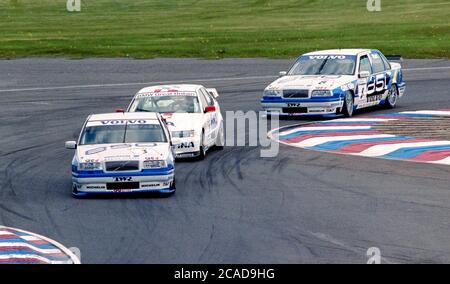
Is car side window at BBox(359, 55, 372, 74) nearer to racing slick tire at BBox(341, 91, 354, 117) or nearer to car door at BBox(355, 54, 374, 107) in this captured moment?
car door at BBox(355, 54, 374, 107)

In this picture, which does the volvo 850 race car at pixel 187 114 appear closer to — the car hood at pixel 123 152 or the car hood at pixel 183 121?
the car hood at pixel 183 121

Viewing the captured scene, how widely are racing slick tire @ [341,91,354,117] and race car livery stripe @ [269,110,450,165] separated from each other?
36 centimetres

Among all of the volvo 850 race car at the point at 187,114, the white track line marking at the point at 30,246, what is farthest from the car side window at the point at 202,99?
the white track line marking at the point at 30,246

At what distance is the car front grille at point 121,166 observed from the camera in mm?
19266

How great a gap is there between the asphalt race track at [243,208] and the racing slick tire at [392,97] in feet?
13.7

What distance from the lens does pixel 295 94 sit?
1133 inches

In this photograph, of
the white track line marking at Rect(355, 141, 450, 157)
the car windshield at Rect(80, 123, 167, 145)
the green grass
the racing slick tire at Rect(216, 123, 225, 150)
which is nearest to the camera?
the car windshield at Rect(80, 123, 167, 145)

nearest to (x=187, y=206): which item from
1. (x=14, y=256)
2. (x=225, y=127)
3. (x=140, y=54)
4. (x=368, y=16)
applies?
(x=14, y=256)

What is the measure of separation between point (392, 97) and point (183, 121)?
985 centimetres

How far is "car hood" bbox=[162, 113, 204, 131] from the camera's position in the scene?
2295cm

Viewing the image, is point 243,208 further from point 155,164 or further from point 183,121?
point 183,121

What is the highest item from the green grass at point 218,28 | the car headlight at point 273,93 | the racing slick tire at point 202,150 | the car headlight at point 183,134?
the car headlight at point 183,134

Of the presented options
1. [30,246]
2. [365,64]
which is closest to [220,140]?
[365,64]

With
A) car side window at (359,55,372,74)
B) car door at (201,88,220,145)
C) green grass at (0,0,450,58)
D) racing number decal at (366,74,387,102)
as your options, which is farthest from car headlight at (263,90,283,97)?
green grass at (0,0,450,58)
